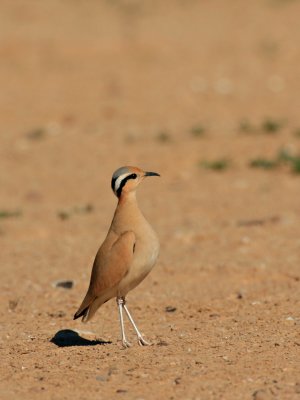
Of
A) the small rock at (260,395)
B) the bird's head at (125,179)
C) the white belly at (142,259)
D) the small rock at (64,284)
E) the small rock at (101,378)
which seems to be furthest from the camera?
the small rock at (64,284)

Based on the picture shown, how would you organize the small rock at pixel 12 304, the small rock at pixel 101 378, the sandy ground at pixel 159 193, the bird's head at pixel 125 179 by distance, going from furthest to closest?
the small rock at pixel 12 304
the bird's head at pixel 125 179
the sandy ground at pixel 159 193
the small rock at pixel 101 378

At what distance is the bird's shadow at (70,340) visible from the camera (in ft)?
19.8

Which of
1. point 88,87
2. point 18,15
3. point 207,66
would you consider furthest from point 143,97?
point 18,15

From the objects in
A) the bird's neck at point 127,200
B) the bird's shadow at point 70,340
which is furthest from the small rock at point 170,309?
the bird's neck at point 127,200

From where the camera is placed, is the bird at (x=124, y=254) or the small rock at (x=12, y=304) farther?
the small rock at (x=12, y=304)

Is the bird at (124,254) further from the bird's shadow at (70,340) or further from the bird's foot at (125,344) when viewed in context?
the bird's shadow at (70,340)

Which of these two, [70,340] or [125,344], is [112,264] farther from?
[70,340]

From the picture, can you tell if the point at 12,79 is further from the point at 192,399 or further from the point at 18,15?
the point at 192,399

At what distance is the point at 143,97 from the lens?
17.0m

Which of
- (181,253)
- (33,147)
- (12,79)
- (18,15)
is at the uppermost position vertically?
(18,15)

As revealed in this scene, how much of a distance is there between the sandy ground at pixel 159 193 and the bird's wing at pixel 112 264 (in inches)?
13.9

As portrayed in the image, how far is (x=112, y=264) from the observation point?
5.82 metres

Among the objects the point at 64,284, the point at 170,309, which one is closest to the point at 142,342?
the point at 170,309

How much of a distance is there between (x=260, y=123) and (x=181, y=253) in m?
6.47
